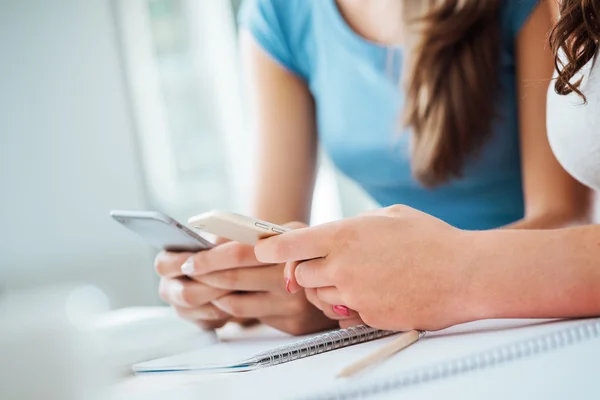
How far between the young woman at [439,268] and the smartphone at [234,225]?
0.01 m

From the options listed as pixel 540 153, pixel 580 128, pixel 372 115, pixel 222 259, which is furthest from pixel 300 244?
pixel 372 115

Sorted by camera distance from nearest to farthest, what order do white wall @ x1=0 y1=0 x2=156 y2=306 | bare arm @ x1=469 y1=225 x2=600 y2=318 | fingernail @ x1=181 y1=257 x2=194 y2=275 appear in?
1. bare arm @ x1=469 y1=225 x2=600 y2=318
2. fingernail @ x1=181 y1=257 x2=194 y2=275
3. white wall @ x1=0 y1=0 x2=156 y2=306

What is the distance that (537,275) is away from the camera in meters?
0.42

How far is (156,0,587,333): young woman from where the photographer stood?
731 mm

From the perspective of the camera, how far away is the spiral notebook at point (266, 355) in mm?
439

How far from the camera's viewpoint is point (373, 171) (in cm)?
99

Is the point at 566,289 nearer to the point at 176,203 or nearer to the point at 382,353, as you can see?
the point at 382,353

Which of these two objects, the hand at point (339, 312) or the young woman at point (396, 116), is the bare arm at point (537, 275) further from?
the young woman at point (396, 116)

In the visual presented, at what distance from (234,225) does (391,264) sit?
0.12m

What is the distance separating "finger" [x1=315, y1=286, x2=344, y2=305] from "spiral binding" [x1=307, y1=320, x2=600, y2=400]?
0.51 ft

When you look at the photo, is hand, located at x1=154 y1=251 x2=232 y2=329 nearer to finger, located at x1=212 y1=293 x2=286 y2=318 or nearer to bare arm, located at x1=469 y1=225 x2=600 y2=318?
finger, located at x1=212 y1=293 x2=286 y2=318

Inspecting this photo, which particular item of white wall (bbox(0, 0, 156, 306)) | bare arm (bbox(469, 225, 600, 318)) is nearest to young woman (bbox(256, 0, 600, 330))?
bare arm (bbox(469, 225, 600, 318))

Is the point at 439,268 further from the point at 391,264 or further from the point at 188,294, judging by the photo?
the point at 188,294

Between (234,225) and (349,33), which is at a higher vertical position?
(349,33)
